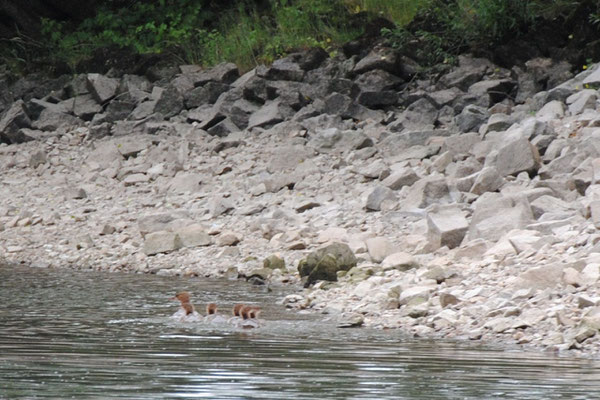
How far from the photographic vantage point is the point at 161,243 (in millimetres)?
15547

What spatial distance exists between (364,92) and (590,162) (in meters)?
7.66

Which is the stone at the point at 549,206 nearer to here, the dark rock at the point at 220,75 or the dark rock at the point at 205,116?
the dark rock at the point at 205,116

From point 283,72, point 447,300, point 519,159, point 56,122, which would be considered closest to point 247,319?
point 447,300

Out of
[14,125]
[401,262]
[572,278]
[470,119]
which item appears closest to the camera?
[572,278]

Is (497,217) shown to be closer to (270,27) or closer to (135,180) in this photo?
(135,180)

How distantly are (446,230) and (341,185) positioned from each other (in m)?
4.82

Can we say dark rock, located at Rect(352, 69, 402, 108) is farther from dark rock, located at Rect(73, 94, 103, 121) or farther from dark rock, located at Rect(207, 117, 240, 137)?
dark rock, located at Rect(73, 94, 103, 121)

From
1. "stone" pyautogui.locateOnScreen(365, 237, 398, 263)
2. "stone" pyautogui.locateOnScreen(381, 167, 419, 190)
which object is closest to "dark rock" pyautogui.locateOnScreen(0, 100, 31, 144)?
"stone" pyautogui.locateOnScreen(381, 167, 419, 190)

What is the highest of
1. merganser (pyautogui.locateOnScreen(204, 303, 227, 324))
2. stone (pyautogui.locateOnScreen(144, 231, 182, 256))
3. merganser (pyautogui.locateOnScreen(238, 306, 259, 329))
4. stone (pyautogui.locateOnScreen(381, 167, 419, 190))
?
merganser (pyautogui.locateOnScreen(238, 306, 259, 329))

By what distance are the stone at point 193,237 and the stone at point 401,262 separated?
3941mm

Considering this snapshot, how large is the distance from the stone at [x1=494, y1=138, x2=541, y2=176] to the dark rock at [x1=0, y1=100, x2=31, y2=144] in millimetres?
11704

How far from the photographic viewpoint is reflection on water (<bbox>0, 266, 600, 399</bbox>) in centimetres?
623

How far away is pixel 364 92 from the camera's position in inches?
842

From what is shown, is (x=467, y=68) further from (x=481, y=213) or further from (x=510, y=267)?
(x=510, y=267)
